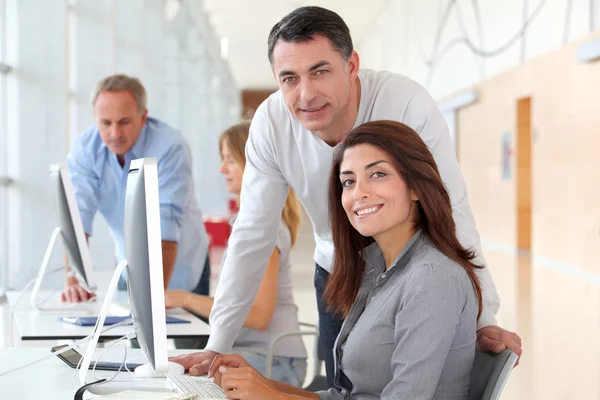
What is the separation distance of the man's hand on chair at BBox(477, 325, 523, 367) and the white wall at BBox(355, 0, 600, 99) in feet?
25.5

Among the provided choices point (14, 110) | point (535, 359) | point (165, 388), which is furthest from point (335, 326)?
point (14, 110)

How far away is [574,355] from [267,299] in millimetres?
3077

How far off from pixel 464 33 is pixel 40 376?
42.7ft

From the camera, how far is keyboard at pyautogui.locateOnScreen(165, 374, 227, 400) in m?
1.64

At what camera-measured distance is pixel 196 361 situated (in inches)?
78.1

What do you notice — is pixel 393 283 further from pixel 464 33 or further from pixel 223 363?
pixel 464 33

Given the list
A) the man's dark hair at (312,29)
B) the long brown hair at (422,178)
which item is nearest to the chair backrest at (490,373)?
the long brown hair at (422,178)

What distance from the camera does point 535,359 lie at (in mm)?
4938

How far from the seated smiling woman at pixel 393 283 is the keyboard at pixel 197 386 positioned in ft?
0.15

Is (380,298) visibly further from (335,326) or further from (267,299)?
(267,299)

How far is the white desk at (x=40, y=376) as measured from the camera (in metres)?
1.73

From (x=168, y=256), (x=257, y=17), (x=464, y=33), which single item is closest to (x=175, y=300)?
(x=168, y=256)

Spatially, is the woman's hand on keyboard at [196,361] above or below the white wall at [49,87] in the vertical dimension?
below

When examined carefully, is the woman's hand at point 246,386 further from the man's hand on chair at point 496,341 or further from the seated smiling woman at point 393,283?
the man's hand on chair at point 496,341
